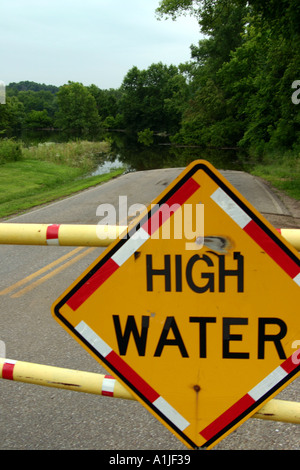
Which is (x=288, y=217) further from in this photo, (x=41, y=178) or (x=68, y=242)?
(x=41, y=178)

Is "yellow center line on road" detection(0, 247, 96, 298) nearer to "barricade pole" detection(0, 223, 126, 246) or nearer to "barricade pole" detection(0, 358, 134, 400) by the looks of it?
"barricade pole" detection(0, 358, 134, 400)

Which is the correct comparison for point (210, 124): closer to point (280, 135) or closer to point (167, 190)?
point (280, 135)

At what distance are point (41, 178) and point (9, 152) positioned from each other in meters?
5.64

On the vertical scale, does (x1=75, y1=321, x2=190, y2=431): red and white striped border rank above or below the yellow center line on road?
above

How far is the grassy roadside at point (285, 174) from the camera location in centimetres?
1620

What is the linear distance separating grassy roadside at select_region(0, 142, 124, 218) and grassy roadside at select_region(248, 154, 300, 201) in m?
7.98

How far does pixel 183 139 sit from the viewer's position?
61250 millimetres

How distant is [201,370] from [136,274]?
18.6 inches

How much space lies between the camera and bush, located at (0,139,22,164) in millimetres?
24777

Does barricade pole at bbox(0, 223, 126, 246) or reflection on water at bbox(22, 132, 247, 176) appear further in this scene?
reflection on water at bbox(22, 132, 247, 176)

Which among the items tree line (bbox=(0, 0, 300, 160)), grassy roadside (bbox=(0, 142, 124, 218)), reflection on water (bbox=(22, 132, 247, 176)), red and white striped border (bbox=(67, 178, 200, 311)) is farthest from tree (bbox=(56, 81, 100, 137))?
red and white striped border (bbox=(67, 178, 200, 311))

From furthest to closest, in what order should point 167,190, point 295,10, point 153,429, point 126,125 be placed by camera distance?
point 126,125 → point 295,10 → point 153,429 → point 167,190

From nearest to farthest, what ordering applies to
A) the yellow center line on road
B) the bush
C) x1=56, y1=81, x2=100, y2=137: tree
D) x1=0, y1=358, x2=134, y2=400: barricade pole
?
x1=0, y1=358, x2=134, y2=400: barricade pole
the yellow center line on road
the bush
x1=56, y1=81, x2=100, y2=137: tree
